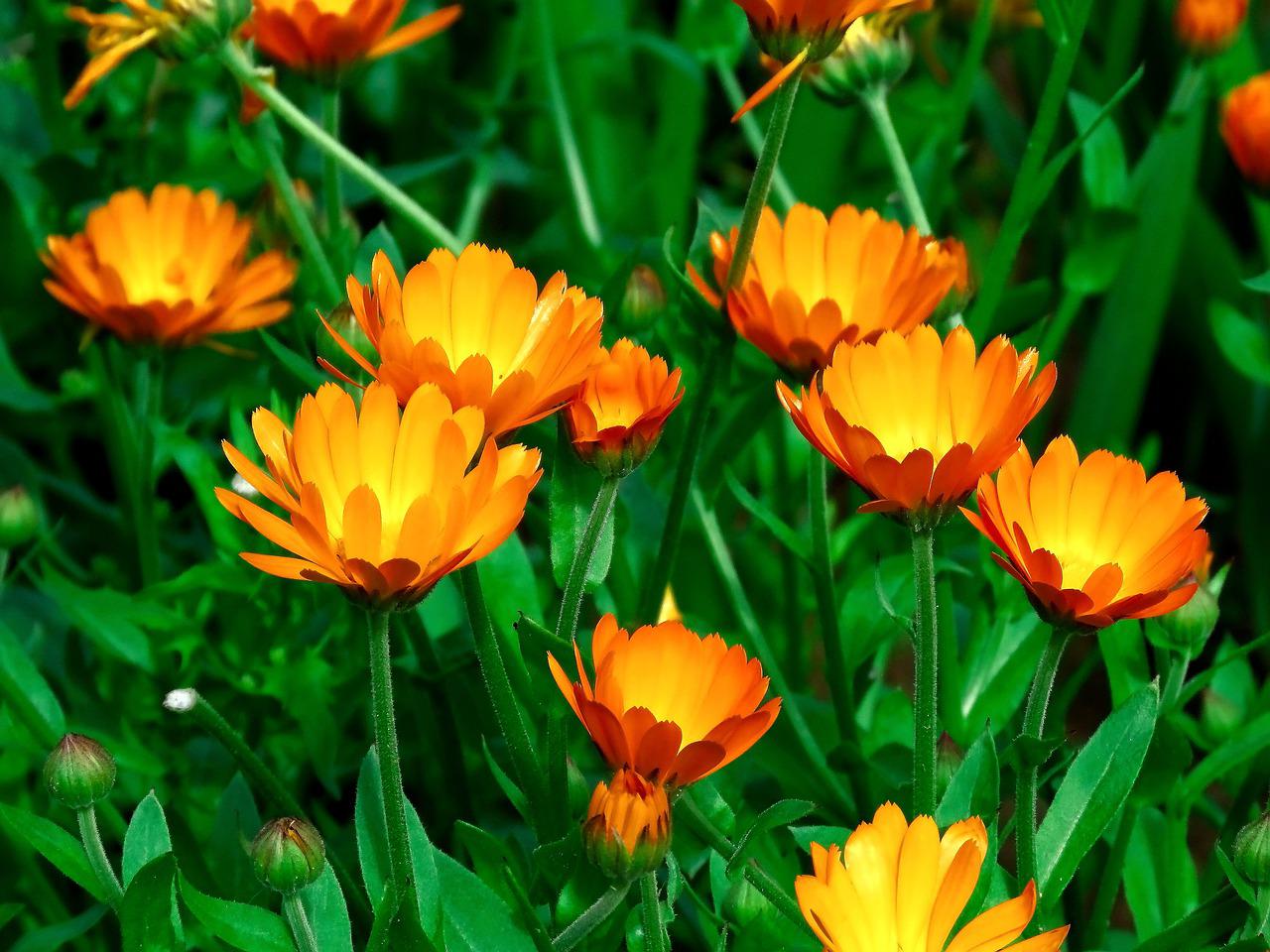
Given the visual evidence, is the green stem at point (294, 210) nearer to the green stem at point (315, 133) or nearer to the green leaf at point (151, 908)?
the green stem at point (315, 133)

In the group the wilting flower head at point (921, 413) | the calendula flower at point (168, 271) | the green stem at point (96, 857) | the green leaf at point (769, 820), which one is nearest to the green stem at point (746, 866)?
the green leaf at point (769, 820)

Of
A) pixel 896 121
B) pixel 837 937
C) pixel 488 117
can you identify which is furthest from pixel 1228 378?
pixel 837 937

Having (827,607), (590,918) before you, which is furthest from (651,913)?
(827,607)

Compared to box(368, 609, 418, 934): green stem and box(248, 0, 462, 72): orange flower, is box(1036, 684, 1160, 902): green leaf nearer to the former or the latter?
box(368, 609, 418, 934): green stem

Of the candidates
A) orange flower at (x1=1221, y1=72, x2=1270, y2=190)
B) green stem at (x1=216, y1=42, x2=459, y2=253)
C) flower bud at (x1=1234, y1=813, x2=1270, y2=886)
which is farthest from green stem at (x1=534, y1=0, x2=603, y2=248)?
flower bud at (x1=1234, y1=813, x2=1270, y2=886)

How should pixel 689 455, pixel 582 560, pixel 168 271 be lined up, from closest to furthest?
pixel 582 560 → pixel 689 455 → pixel 168 271

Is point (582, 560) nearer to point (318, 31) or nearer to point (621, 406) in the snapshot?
point (621, 406)

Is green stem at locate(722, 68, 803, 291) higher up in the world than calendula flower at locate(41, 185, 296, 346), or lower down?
Result: higher up

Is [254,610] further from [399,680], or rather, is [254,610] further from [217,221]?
[217,221]
